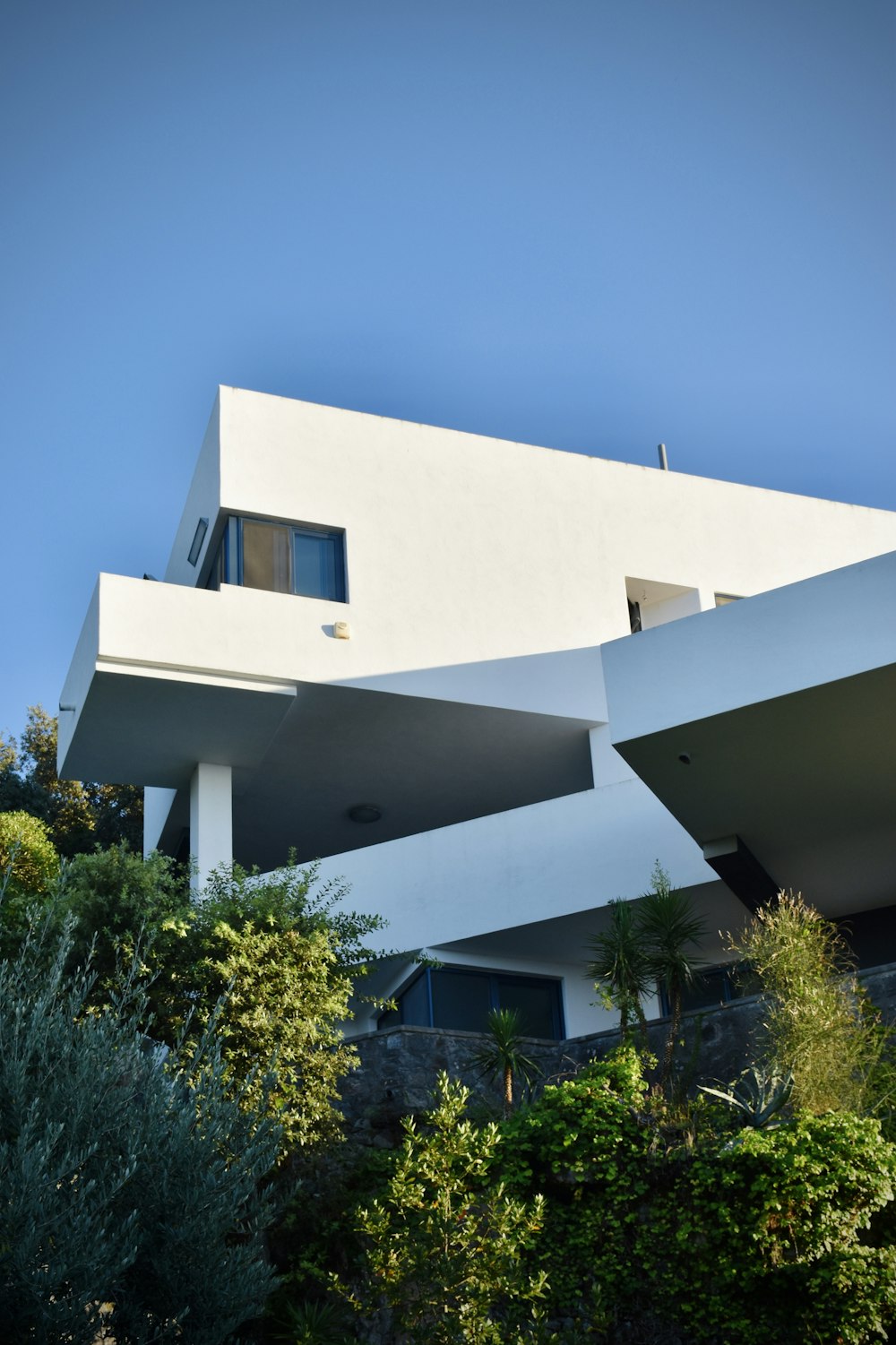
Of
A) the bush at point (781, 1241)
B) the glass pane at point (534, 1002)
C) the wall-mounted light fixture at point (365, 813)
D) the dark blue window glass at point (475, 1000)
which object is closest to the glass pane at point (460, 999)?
the dark blue window glass at point (475, 1000)

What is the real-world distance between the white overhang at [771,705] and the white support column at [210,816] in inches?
284

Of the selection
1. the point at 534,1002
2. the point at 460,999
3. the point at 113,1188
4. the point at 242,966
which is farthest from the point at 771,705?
the point at 534,1002

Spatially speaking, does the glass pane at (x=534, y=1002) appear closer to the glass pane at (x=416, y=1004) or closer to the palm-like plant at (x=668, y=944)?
the glass pane at (x=416, y=1004)

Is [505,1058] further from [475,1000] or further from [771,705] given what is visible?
[475,1000]

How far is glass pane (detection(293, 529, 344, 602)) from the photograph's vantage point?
19078mm

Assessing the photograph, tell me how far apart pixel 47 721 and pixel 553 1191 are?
27763mm

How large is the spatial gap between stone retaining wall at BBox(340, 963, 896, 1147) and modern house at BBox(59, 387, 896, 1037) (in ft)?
5.62

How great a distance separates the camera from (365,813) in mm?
22375

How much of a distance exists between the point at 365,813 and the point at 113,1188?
13684 millimetres

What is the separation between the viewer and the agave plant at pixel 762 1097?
1120cm

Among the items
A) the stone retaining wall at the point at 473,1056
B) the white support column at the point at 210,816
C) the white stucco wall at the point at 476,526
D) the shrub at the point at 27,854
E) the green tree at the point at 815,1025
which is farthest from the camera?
the shrub at the point at 27,854

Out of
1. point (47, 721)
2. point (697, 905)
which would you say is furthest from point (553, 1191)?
point (47, 721)

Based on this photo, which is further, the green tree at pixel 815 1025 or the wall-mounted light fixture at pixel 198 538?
the wall-mounted light fixture at pixel 198 538

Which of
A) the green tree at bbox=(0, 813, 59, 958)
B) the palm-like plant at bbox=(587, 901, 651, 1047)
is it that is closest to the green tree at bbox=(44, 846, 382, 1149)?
the palm-like plant at bbox=(587, 901, 651, 1047)
